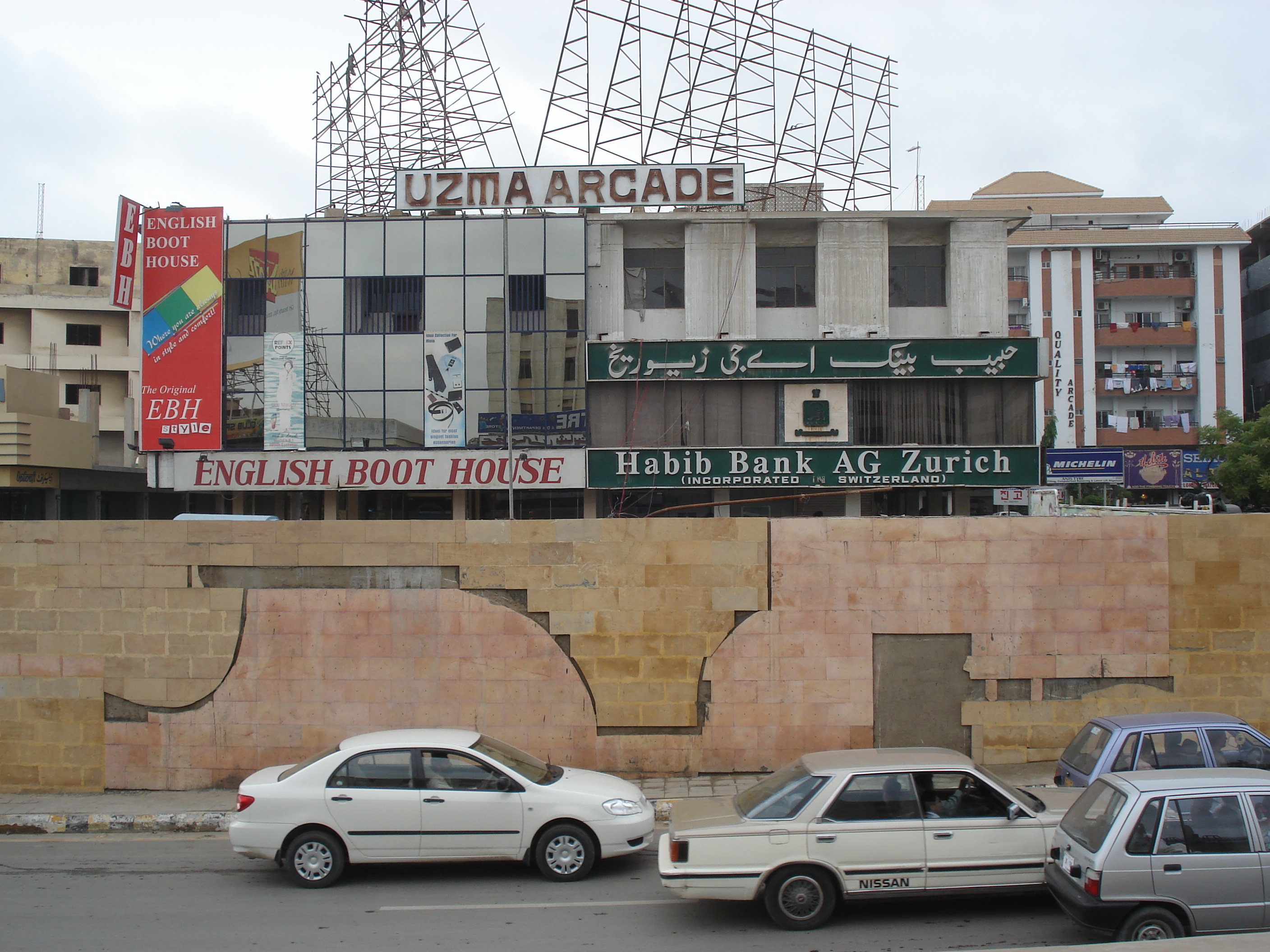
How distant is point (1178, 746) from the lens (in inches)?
325

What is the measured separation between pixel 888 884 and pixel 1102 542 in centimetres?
638

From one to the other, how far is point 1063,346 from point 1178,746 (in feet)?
160

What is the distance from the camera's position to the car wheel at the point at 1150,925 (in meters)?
6.12

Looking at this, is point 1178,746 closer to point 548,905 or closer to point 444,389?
point 548,905

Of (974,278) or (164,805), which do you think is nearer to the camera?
(164,805)

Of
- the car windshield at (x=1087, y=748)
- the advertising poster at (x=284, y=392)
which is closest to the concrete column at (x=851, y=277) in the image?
the advertising poster at (x=284, y=392)

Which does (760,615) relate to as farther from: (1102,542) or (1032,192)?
(1032,192)

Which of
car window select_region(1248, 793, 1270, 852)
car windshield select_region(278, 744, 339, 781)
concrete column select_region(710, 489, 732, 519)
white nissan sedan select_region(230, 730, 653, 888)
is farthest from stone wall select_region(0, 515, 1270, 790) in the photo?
concrete column select_region(710, 489, 732, 519)

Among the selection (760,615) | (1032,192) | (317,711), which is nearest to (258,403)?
(317,711)

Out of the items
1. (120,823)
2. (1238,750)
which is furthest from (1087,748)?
(120,823)

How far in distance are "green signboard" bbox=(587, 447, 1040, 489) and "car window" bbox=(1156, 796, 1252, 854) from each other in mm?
17651

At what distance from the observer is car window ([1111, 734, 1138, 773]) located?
26.9 feet

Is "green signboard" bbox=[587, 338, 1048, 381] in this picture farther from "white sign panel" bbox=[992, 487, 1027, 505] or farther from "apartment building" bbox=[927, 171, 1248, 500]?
"apartment building" bbox=[927, 171, 1248, 500]

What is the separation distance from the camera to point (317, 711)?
11.7 metres
